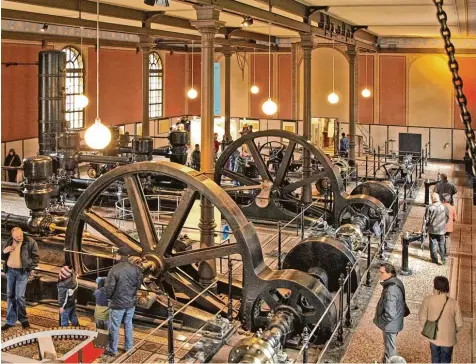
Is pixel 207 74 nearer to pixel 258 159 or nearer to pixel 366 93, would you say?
pixel 258 159

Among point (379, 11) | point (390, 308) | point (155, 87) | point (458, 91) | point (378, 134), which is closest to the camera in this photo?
point (458, 91)

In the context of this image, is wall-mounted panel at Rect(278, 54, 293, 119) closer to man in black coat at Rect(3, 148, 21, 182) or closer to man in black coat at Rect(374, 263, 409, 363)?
man in black coat at Rect(3, 148, 21, 182)

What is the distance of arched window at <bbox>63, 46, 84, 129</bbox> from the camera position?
20281mm

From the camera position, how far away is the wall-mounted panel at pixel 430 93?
23594 millimetres

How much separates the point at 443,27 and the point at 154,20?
1261cm

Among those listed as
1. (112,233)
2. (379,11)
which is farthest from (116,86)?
(112,233)

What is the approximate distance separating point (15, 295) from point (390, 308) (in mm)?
3967

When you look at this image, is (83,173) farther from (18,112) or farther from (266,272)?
(266,272)

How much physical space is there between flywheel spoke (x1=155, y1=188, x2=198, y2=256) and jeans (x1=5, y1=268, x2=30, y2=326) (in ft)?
4.95

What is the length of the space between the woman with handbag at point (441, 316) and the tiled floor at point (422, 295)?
33.5 inches

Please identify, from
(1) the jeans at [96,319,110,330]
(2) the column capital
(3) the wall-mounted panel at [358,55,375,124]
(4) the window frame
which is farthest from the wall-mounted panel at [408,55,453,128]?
(1) the jeans at [96,319,110,330]

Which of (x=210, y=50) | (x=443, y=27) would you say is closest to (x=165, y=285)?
(x=210, y=50)

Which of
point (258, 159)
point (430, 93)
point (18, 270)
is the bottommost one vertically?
point (18, 270)

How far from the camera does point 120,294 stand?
661 cm
